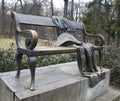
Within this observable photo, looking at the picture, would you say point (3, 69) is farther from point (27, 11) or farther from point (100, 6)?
point (27, 11)

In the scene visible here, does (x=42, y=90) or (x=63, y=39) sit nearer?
(x=42, y=90)

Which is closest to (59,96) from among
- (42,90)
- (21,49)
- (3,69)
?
(42,90)

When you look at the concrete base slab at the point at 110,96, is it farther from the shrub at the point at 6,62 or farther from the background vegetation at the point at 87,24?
the shrub at the point at 6,62

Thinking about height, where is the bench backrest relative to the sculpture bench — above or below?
above

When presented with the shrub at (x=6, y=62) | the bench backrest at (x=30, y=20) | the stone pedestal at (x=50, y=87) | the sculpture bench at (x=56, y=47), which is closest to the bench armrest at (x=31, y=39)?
the sculpture bench at (x=56, y=47)

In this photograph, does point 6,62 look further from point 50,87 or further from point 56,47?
point 50,87

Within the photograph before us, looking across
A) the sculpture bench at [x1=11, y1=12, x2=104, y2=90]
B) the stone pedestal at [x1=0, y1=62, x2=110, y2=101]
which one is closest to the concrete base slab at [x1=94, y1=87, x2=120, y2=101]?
the stone pedestal at [x1=0, y1=62, x2=110, y2=101]

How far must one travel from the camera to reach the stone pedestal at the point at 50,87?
1815mm

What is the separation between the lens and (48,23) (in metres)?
2.57

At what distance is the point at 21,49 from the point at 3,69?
143 centimetres

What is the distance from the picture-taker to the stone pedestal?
1.81 meters

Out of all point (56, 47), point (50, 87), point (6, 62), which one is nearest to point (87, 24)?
point (6, 62)

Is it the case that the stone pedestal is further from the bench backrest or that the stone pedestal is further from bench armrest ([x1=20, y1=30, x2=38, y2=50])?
the bench backrest

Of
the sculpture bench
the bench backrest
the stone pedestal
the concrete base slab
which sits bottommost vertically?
the concrete base slab
